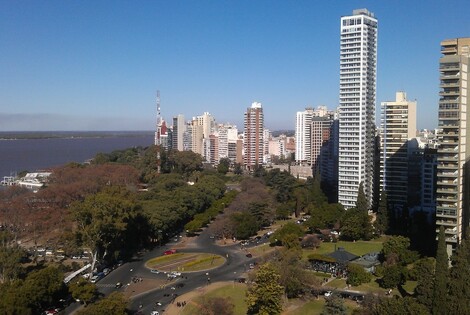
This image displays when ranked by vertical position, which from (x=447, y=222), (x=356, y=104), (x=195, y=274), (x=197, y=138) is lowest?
(x=195, y=274)

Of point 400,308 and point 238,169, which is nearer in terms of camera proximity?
point 400,308

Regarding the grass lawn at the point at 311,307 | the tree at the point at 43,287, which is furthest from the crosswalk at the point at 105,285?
the grass lawn at the point at 311,307

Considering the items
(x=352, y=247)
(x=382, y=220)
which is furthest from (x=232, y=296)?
(x=382, y=220)

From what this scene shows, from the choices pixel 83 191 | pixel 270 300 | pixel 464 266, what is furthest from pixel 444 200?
pixel 83 191

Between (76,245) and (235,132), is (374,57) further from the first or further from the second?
(235,132)

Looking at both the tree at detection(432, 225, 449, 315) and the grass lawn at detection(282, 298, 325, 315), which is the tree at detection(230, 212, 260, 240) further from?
the tree at detection(432, 225, 449, 315)

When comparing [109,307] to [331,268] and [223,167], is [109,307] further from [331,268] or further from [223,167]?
[223,167]
